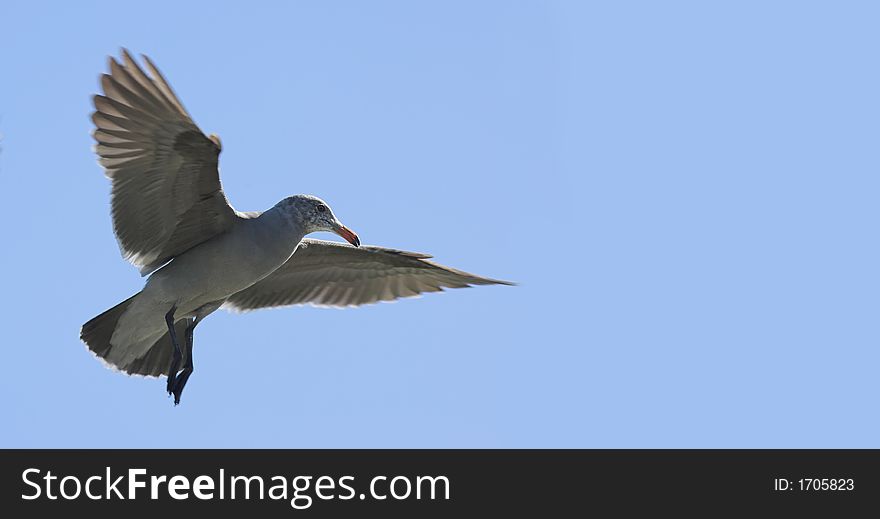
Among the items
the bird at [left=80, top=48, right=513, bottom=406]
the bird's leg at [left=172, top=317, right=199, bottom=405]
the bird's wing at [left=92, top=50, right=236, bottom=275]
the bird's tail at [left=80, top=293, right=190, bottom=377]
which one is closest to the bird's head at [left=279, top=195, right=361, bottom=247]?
the bird at [left=80, top=48, right=513, bottom=406]

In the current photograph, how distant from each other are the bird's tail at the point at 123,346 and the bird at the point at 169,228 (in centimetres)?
1

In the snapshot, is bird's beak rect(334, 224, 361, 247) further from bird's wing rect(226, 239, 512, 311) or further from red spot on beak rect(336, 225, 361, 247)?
bird's wing rect(226, 239, 512, 311)

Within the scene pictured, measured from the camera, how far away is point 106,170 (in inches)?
446

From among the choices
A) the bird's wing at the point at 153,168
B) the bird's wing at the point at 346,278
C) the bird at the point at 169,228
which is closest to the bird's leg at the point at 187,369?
the bird at the point at 169,228

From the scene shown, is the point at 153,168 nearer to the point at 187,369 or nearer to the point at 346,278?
the point at 187,369

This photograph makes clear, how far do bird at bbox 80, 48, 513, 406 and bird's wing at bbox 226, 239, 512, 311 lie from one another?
0.15 metres

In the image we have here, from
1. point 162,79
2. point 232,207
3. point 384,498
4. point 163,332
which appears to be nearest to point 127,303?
point 163,332

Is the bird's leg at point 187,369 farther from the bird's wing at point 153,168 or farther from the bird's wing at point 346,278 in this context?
the bird's wing at point 346,278

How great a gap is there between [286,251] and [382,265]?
2195 mm

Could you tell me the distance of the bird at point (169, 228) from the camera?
435 inches

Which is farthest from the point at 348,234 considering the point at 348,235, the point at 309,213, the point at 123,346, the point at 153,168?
the point at 123,346

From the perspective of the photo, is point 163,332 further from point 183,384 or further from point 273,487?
point 273,487

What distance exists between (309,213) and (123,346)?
2352 millimetres

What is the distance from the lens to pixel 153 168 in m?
11.4
